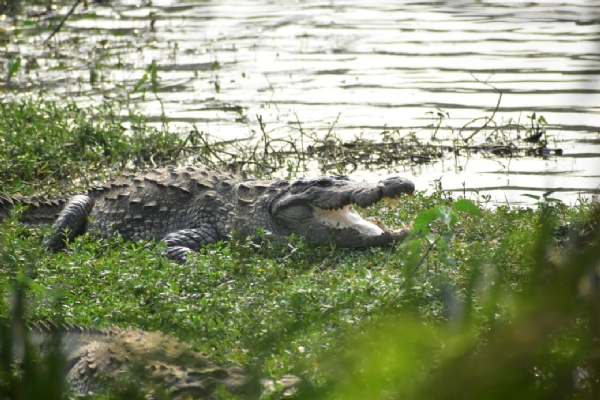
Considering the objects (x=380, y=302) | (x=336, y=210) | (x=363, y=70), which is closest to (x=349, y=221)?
(x=336, y=210)

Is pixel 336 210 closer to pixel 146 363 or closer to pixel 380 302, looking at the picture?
pixel 380 302

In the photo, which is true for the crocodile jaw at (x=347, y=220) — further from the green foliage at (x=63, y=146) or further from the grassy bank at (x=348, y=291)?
the green foliage at (x=63, y=146)

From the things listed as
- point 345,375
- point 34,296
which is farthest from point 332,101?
point 345,375

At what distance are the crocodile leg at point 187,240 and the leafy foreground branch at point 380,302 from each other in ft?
0.97

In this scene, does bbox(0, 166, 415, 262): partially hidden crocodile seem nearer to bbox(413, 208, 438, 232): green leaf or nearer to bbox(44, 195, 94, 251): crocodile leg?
bbox(44, 195, 94, 251): crocodile leg

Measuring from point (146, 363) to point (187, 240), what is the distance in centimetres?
386

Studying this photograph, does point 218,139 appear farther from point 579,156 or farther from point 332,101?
point 579,156

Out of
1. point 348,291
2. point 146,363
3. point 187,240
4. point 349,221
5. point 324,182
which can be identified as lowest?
point 187,240

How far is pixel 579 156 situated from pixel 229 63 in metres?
6.83

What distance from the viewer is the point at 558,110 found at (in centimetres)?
1177

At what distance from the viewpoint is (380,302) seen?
5121mm

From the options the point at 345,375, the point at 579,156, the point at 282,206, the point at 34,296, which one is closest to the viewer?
the point at 345,375

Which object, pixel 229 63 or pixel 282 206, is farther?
pixel 229 63

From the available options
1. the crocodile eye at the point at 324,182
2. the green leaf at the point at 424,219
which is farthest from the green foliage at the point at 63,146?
the green leaf at the point at 424,219
